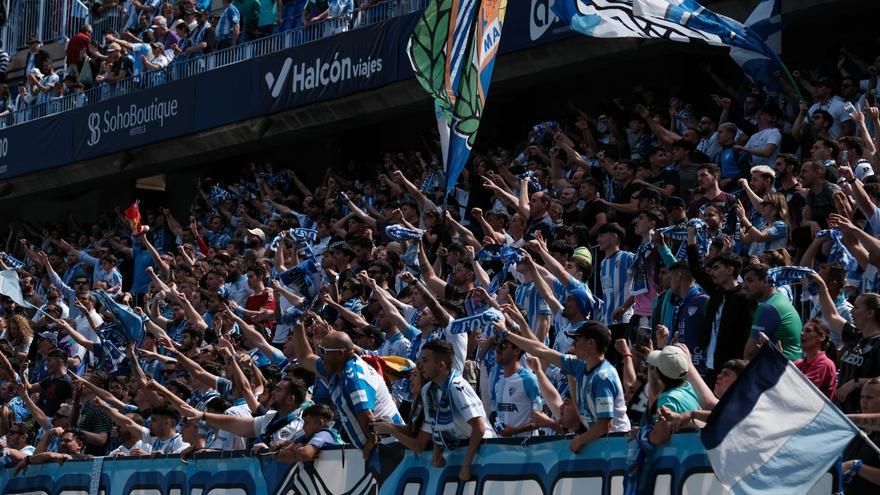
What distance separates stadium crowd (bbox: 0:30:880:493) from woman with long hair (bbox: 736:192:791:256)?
2 centimetres

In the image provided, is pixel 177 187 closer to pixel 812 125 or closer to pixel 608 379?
pixel 812 125

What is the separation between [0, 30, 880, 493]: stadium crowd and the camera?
8.90 metres

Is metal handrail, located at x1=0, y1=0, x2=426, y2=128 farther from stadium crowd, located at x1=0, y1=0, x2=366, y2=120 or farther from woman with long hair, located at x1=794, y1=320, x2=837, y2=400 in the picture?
woman with long hair, located at x1=794, y1=320, x2=837, y2=400

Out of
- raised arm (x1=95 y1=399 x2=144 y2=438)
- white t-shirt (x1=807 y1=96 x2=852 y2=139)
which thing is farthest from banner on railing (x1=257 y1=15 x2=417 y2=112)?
raised arm (x1=95 y1=399 x2=144 y2=438)

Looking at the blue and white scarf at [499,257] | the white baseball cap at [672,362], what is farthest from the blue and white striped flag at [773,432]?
the blue and white scarf at [499,257]

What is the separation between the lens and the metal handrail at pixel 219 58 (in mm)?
20391

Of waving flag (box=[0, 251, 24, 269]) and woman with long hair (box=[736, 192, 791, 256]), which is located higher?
waving flag (box=[0, 251, 24, 269])

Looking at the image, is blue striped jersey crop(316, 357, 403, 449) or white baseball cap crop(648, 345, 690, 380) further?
blue striped jersey crop(316, 357, 403, 449)

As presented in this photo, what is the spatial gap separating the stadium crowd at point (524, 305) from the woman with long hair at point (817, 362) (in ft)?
0.06

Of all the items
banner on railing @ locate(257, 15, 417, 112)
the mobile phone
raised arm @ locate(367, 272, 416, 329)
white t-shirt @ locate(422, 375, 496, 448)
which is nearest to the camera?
white t-shirt @ locate(422, 375, 496, 448)

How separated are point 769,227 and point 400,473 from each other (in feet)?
12.0

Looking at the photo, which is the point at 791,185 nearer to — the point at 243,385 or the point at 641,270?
the point at 641,270

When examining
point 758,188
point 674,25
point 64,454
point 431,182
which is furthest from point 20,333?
point 758,188

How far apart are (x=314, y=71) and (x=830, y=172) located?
10463 mm
